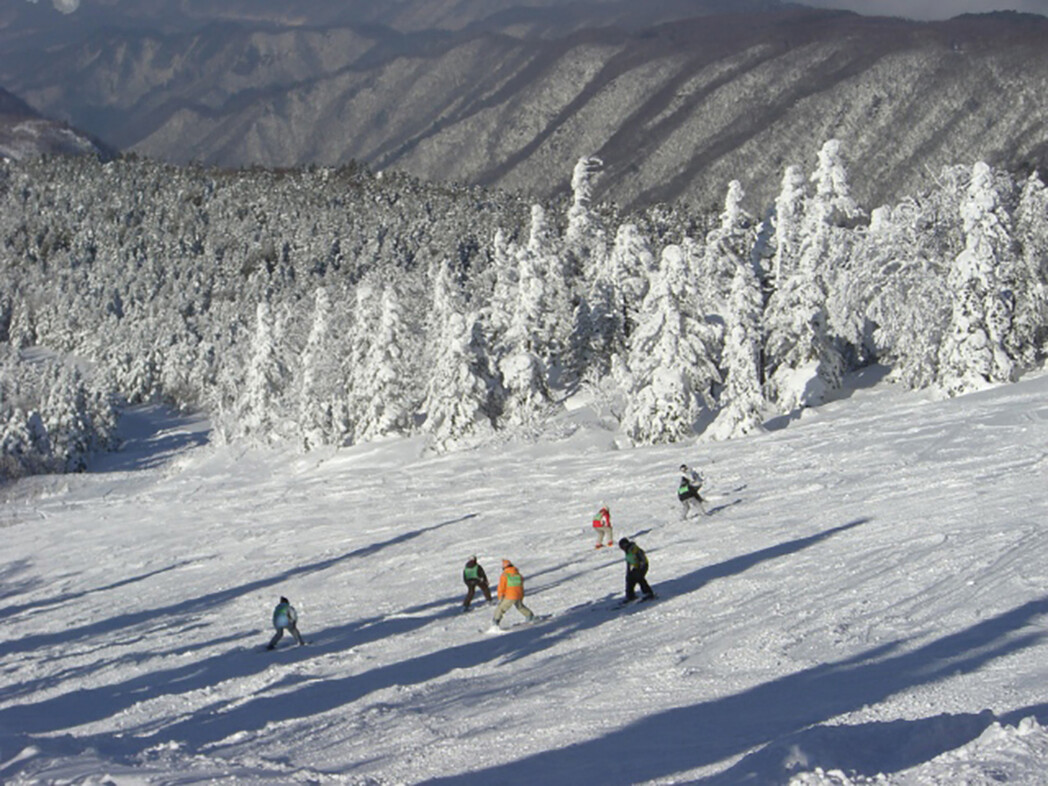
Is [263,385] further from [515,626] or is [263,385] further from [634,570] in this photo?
[634,570]

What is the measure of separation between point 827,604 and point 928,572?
2106 millimetres

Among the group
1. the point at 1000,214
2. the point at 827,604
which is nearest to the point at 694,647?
the point at 827,604

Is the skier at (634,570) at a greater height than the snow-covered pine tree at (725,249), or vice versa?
the snow-covered pine tree at (725,249)

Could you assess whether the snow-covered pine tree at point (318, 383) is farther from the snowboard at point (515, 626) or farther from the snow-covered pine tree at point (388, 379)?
the snowboard at point (515, 626)

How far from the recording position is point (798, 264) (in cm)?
5006

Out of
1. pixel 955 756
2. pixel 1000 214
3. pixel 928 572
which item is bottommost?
pixel 928 572

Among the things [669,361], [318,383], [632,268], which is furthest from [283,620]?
[318,383]

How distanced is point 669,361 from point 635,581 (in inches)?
1042

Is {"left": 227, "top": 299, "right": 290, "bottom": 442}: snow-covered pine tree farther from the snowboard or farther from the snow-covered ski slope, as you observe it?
the snowboard

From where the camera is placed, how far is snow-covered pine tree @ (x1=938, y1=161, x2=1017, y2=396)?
40.1m

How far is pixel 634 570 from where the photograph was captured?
57.6 ft

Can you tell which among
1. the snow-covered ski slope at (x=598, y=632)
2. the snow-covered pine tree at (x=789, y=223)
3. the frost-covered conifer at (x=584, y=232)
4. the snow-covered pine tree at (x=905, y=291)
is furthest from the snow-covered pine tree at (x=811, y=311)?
the frost-covered conifer at (x=584, y=232)

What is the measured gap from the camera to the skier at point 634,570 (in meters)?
17.5

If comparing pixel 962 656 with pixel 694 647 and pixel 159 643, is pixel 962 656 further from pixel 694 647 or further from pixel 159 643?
pixel 159 643
